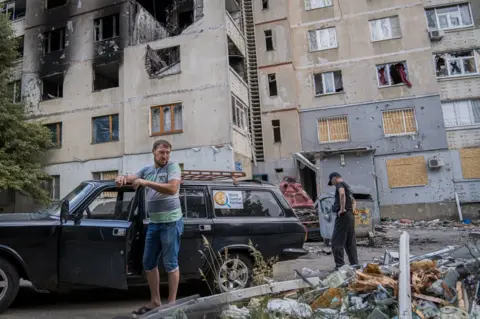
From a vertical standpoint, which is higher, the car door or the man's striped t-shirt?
the man's striped t-shirt

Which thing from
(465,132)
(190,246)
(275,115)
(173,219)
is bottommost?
(190,246)

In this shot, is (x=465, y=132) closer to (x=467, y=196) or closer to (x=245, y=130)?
(x=467, y=196)

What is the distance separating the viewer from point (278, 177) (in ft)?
59.8

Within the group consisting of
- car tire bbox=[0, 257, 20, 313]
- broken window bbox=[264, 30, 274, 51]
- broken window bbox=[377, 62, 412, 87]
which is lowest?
car tire bbox=[0, 257, 20, 313]

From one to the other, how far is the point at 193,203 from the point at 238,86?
12.6 meters

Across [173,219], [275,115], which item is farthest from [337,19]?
[173,219]

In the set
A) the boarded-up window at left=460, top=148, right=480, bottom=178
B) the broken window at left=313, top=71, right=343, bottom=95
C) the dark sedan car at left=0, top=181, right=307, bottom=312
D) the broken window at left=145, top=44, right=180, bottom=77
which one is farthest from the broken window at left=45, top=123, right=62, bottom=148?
the boarded-up window at left=460, top=148, right=480, bottom=178

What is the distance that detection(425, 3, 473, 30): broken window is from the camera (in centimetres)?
1856

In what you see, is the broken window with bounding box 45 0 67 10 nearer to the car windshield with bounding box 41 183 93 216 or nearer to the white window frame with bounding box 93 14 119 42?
the white window frame with bounding box 93 14 119 42

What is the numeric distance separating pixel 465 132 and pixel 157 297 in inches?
746

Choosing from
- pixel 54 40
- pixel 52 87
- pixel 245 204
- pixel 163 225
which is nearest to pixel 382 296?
pixel 245 204

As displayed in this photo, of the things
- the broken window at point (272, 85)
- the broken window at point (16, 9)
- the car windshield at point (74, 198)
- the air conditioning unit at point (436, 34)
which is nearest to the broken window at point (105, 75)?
the broken window at point (16, 9)

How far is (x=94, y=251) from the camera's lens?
427 cm

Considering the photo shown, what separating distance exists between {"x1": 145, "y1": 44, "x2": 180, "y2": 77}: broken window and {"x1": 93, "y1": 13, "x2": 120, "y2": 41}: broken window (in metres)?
3.03
